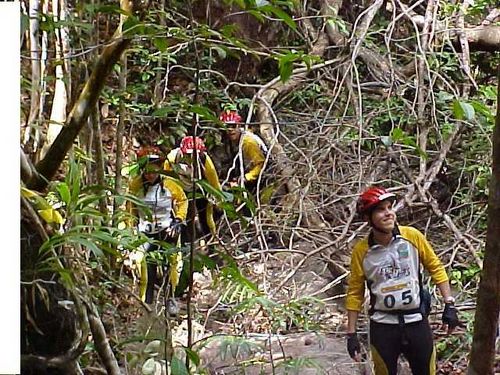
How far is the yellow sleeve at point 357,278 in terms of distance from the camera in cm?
306

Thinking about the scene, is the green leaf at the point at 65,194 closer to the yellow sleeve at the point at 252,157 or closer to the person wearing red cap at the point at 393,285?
the person wearing red cap at the point at 393,285

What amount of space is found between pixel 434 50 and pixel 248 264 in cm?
236

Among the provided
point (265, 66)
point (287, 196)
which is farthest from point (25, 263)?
point (265, 66)

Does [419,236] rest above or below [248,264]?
above

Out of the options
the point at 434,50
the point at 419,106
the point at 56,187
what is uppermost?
the point at 434,50

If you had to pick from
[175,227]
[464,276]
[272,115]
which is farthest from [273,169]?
[175,227]

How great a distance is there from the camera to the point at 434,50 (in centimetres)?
538

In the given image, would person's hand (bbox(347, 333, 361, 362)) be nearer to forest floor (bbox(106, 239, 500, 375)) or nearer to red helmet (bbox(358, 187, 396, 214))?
forest floor (bbox(106, 239, 500, 375))

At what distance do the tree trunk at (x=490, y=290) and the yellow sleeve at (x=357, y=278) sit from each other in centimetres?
176

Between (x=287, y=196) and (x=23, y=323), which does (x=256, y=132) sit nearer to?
(x=287, y=196)

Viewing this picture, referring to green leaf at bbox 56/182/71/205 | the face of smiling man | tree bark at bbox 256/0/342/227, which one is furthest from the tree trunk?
tree bark at bbox 256/0/342/227

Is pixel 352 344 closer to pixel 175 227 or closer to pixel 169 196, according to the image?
pixel 175 227

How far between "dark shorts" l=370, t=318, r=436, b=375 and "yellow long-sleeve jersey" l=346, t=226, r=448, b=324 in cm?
4

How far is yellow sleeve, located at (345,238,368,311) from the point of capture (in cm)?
306
